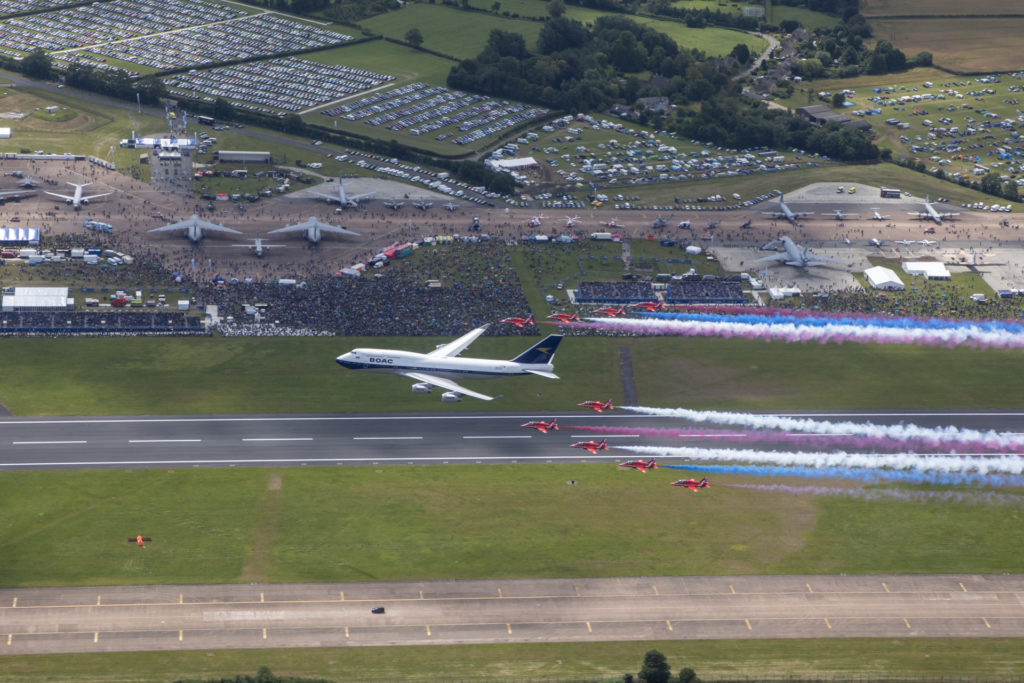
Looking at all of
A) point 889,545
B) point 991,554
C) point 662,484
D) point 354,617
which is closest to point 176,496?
point 354,617

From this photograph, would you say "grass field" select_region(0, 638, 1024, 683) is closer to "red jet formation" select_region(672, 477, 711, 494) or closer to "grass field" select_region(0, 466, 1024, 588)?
"grass field" select_region(0, 466, 1024, 588)

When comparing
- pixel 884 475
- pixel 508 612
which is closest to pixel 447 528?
Answer: pixel 508 612

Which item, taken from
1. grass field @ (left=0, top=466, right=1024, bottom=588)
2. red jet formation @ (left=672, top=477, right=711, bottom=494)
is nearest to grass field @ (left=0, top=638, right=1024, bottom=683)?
grass field @ (left=0, top=466, right=1024, bottom=588)

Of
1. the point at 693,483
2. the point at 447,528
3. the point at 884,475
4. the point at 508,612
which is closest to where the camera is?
the point at 508,612

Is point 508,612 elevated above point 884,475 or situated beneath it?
situated beneath

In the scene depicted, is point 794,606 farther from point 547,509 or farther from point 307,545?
point 307,545

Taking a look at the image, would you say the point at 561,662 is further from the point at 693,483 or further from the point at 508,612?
the point at 693,483
